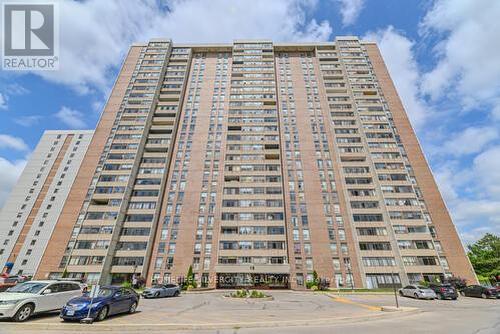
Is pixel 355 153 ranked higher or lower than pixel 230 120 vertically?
lower

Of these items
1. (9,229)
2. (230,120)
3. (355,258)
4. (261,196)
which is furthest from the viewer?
(9,229)

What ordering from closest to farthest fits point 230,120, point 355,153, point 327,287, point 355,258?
1. point 327,287
2. point 355,258
3. point 355,153
4. point 230,120

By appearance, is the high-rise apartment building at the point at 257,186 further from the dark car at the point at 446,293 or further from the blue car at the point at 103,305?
the blue car at the point at 103,305

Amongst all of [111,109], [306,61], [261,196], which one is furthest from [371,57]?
[111,109]

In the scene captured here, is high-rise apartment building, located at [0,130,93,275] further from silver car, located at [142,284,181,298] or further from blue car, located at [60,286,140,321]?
blue car, located at [60,286,140,321]

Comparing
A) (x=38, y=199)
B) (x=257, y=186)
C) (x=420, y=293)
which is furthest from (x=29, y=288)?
(x=38, y=199)

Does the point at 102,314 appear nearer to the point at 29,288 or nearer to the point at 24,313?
the point at 24,313

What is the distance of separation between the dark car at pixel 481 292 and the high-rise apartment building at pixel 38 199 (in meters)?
93.1

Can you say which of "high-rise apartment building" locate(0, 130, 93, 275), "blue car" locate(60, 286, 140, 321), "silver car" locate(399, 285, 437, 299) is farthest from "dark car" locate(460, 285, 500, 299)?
"high-rise apartment building" locate(0, 130, 93, 275)

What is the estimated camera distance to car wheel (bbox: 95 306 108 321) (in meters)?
12.4

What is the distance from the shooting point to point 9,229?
76.2 metres

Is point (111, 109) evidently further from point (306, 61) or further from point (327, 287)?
point (327, 287)

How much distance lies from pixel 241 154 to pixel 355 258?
33.7m

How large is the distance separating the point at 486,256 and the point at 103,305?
77.6m
